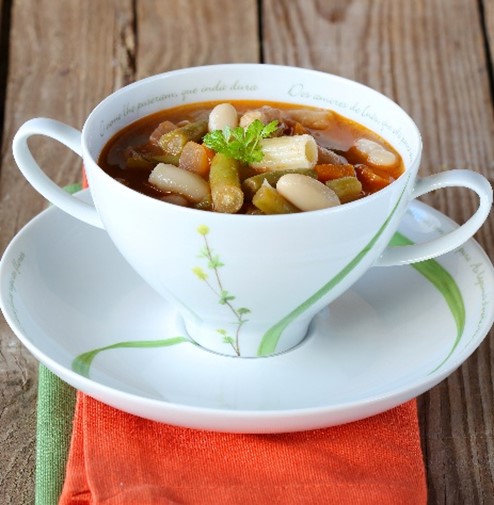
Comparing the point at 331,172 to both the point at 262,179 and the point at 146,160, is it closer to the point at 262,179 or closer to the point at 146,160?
the point at 262,179

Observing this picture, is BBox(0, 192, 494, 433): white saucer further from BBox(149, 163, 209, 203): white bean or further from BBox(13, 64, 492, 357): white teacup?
BBox(149, 163, 209, 203): white bean

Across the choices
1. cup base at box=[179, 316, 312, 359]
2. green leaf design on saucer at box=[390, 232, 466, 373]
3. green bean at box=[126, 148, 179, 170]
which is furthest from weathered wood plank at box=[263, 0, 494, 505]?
green bean at box=[126, 148, 179, 170]

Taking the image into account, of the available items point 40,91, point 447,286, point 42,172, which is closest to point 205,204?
point 42,172

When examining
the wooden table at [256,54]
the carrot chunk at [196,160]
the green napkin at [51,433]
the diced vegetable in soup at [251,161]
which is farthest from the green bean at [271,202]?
the wooden table at [256,54]

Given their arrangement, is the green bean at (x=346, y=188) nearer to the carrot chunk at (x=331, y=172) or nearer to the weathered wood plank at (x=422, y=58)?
the carrot chunk at (x=331, y=172)

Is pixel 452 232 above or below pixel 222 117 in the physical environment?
below

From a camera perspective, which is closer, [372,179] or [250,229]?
[250,229]

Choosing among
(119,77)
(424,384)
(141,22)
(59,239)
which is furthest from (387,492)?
(141,22)
